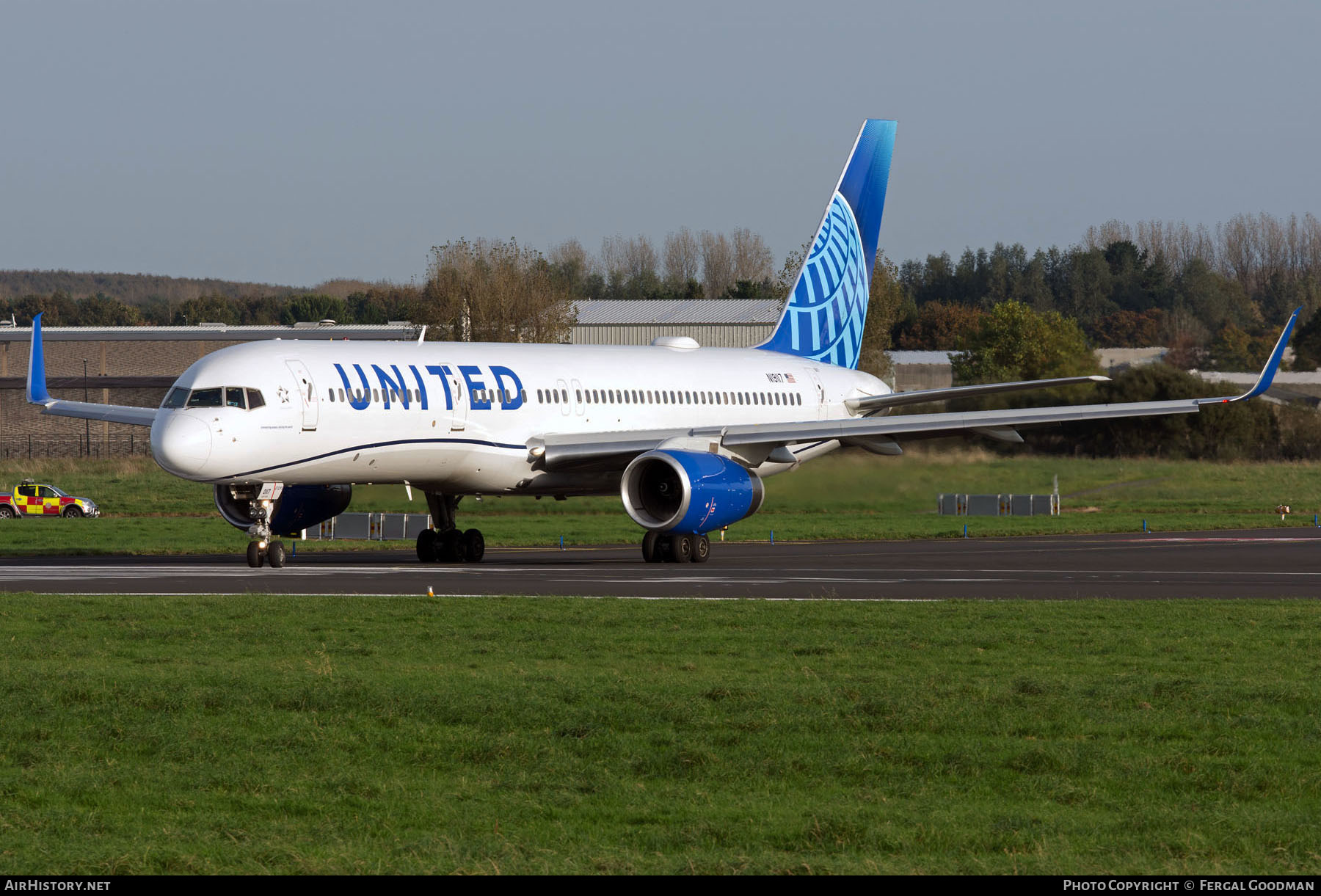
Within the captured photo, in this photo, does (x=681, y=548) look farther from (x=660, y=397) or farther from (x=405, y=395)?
(x=405, y=395)

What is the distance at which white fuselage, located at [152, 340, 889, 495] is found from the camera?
2788 centimetres

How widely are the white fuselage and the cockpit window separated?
44mm

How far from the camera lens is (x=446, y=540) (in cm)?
A: 3291

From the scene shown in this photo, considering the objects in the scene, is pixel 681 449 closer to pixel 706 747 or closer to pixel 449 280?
pixel 706 747

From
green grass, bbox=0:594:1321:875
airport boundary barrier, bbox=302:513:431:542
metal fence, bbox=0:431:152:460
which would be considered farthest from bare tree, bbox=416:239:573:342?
green grass, bbox=0:594:1321:875

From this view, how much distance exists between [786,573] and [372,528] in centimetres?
1817

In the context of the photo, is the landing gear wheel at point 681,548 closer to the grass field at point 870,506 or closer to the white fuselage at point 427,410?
the white fuselage at point 427,410

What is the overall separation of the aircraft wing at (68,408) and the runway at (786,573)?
2863mm

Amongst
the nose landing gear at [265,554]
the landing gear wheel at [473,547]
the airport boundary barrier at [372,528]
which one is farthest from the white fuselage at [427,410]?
the airport boundary barrier at [372,528]

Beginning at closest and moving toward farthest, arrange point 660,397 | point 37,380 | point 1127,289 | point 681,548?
point 681,548 < point 37,380 < point 660,397 < point 1127,289

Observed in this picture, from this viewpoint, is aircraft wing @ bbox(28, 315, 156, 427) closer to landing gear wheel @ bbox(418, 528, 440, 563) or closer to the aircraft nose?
the aircraft nose

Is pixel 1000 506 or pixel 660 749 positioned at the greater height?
pixel 660 749

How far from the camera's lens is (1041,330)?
101750mm

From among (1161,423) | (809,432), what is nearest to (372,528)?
(809,432)
